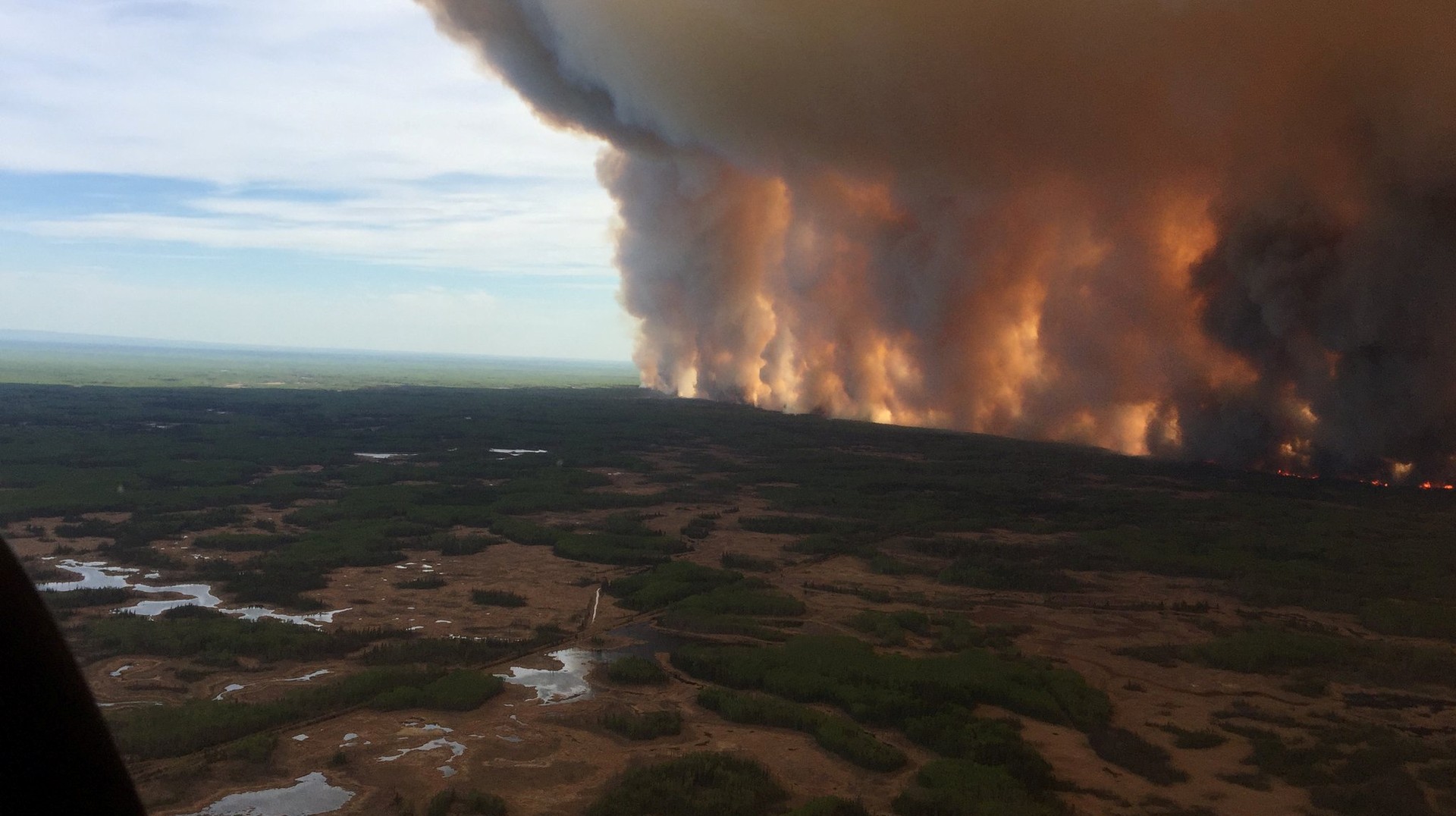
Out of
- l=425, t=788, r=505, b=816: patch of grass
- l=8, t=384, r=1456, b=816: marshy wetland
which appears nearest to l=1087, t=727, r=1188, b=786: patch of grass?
l=8, t=384, r=1456, b=816: marshy wetland

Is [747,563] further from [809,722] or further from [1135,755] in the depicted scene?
[1135,755]

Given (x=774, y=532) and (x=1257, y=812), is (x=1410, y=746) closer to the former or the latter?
(x=1257, y=812)

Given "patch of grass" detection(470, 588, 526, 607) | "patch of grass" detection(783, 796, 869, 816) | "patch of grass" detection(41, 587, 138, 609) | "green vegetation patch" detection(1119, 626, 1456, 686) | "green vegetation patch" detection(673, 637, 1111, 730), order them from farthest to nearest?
"patch of grass" detection(470, 588, 526, 607), "patch of grass" detection(41, 587, 138, 609), "green vegetation patch" detection(1119, 626, 1456, 686), "green vegetation patch" detection(673, 637, 1111, 730), "patch of grass" detection(783, 796, 869, 816)

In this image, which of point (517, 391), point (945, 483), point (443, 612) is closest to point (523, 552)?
point (443, 612)

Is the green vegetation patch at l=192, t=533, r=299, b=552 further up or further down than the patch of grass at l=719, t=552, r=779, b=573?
further down

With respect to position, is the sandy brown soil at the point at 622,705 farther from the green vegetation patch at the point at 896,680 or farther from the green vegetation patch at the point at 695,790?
the green vegetation patch at the point at 896,680

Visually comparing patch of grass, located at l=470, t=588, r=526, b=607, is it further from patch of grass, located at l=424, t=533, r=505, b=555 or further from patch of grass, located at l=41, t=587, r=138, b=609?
patch of grass, located at l=41, t=587, r=138, b=609
